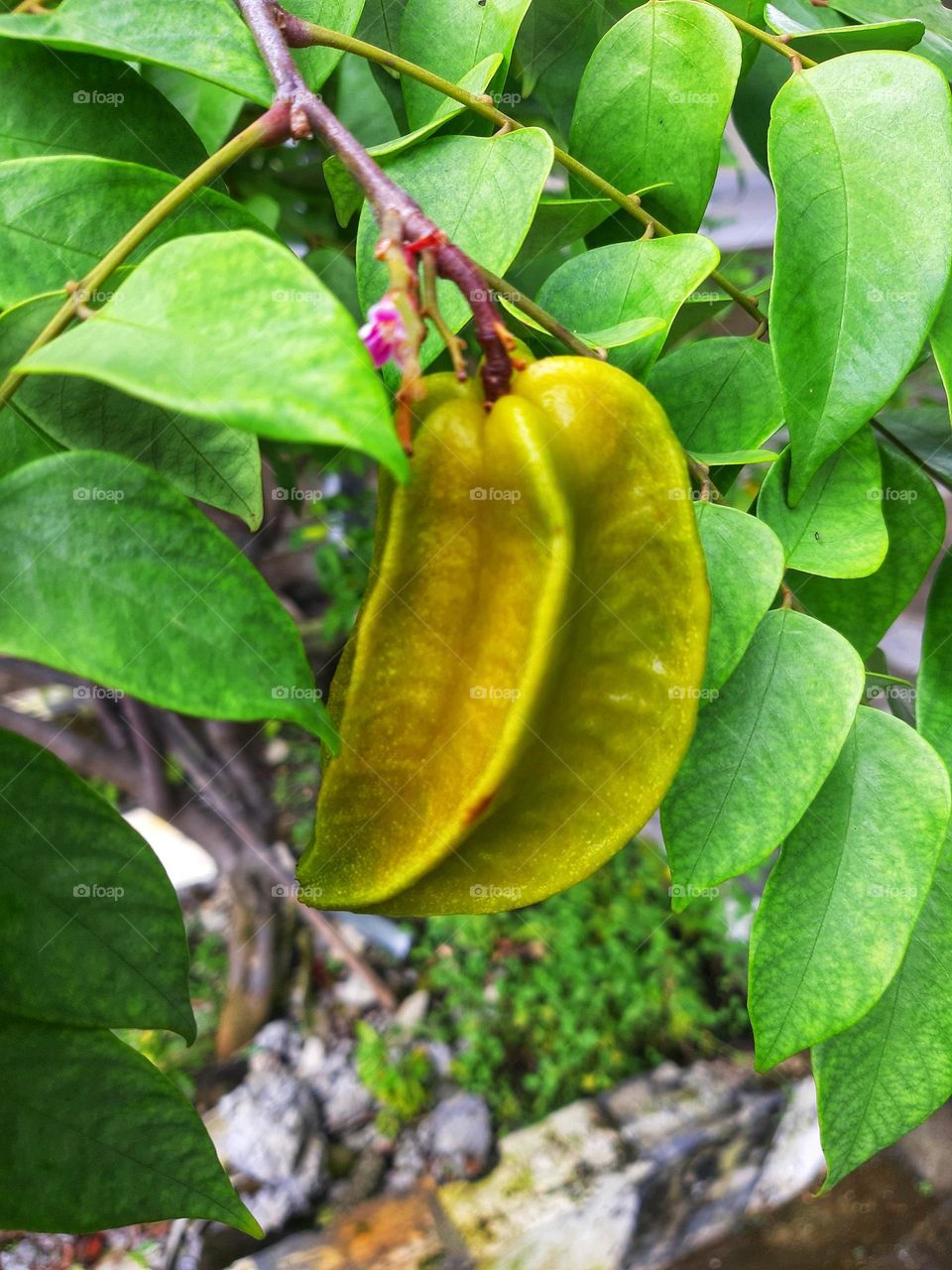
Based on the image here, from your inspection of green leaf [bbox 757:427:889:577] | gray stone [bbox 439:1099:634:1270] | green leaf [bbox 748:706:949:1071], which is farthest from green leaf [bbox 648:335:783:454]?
gray stone [bbox 439:1099:634:1270]

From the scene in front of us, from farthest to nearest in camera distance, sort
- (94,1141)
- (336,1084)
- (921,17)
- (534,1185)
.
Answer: (336,1084)
(534,1185)
(921,17)
(94,1141)

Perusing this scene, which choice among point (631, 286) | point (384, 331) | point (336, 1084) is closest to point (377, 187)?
point (384, 331)

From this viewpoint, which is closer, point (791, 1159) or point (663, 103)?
point (663, 103)

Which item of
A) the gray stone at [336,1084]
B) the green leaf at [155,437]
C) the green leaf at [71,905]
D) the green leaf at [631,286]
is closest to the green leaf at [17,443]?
the green leaf at [155,437]

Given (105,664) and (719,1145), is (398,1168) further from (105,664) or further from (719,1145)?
(105,664)

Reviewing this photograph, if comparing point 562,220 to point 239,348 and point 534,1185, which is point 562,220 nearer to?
point 239,348

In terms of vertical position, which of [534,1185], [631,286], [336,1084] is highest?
[631,286]

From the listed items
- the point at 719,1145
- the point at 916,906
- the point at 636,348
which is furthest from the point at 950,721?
the point at 719,1145
